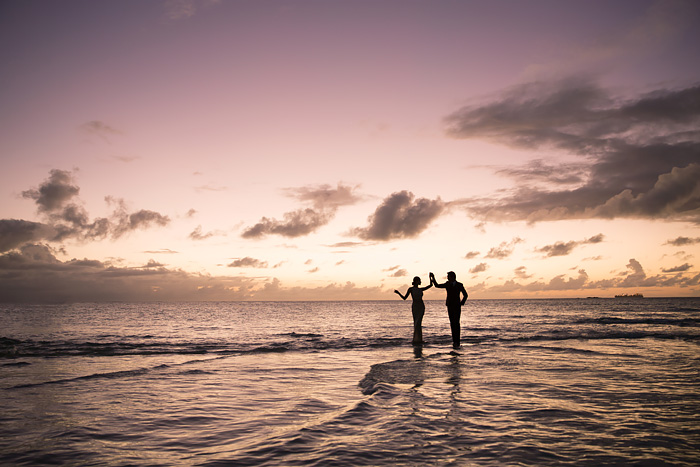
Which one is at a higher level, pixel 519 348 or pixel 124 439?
pixel 124 439

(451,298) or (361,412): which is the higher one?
(451,298)

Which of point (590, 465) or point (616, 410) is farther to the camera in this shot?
point (616, 410)

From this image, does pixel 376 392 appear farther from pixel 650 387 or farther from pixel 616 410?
pixel 650 387

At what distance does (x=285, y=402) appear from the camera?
8969 mm

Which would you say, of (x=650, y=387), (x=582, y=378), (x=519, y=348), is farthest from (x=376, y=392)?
(x=519, y=348)

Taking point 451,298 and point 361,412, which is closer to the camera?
point 361,412

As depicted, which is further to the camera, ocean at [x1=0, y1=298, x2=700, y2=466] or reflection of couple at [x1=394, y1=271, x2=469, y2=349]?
reflection of couple at [x1=394, y1=271, x2=469, y2=349]

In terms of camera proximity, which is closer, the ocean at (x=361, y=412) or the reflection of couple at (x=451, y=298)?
the ocean at (x=361, y=412)

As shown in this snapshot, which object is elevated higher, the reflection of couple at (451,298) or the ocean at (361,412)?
the reflection of couple at (451,298)

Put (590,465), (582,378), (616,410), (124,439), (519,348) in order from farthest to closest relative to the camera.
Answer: (519,348) → (582,378) → (616,410) → (124,439) → (590,465)

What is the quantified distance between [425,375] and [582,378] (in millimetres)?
3964

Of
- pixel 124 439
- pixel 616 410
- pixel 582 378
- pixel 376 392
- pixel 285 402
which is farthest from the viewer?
pixel 582 378

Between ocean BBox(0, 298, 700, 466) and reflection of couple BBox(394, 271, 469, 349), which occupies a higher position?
reflection of couple BBox(394, 271, 469, 349)

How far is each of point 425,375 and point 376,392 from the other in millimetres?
2537
